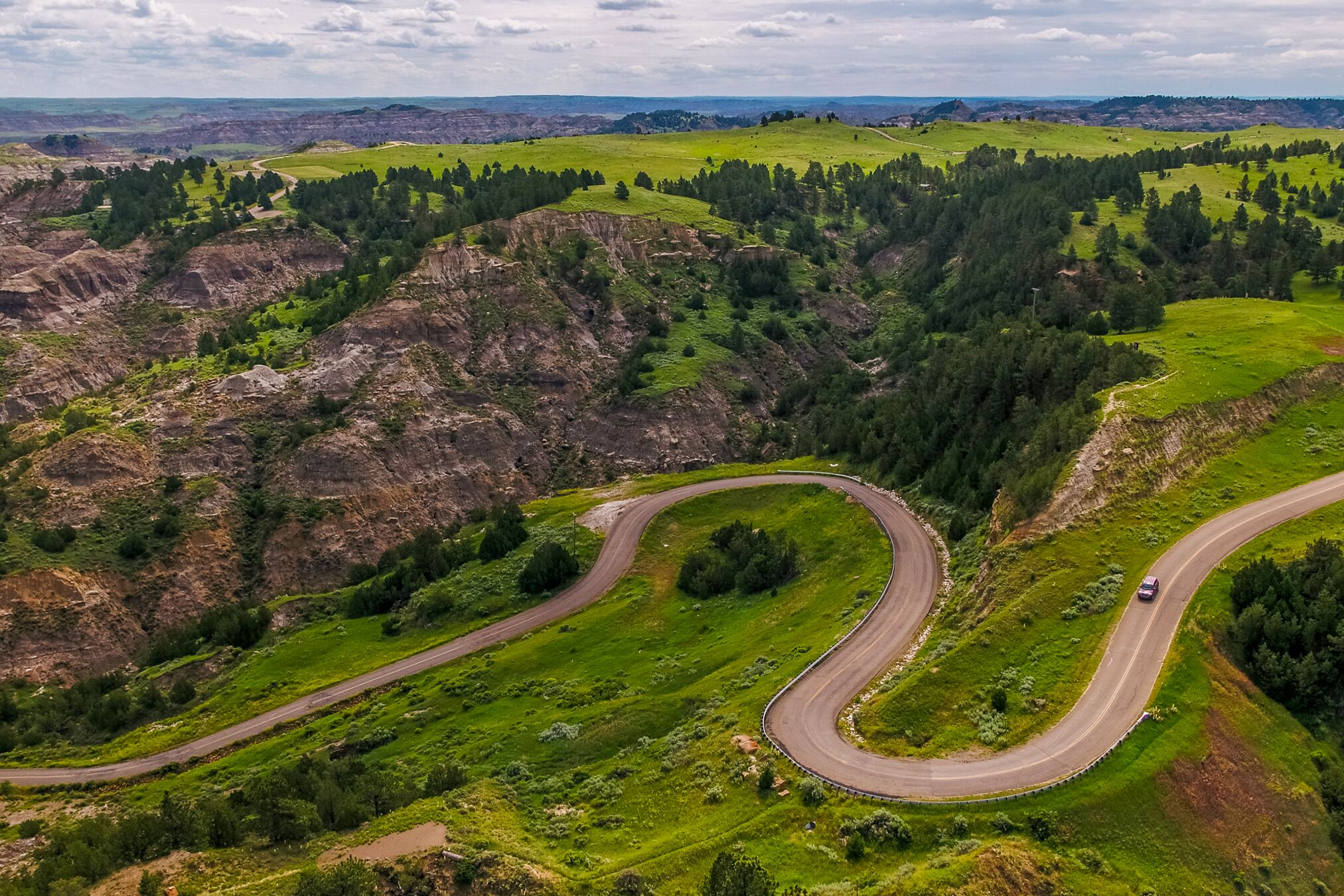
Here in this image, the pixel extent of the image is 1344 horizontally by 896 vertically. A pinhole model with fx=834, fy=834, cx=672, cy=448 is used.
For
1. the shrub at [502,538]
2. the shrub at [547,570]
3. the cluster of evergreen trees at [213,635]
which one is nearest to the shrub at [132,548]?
the cluster of evergreen trees at [213,635]

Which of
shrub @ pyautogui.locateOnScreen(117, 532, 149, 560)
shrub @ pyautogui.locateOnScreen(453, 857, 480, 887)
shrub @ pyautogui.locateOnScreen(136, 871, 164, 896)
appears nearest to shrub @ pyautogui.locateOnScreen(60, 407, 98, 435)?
shrub @ pyautogui.locateOnScreen(117, 532, 149, 560)

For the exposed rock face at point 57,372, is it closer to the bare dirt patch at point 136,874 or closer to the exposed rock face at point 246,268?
the exposed rock face at point 246,268

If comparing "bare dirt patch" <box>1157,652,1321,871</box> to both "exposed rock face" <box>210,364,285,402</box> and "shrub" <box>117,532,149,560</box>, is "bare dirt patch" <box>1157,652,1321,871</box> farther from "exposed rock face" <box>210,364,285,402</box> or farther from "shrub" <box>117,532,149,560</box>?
"exposed rock face" <box>210,364,285,402</box>

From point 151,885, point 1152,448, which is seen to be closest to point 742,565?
point 1152,448

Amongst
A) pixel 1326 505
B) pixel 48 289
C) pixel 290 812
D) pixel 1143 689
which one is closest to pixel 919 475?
pixel 1326 505

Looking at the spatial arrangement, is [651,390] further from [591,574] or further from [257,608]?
[257,608]

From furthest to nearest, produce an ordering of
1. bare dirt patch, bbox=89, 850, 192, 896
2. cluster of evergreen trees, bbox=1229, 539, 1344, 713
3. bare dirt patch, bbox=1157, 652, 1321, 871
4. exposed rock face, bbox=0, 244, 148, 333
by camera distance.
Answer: exposed rock face, bbox=0, 244, 148, 333 < cluster of evergreen trees, bbox=1229, 539, 1344, 713 < bare dirt patch, bbox=89, 850, 192, 896 < bare dirt patch, bbox=1157, 652, 1321, 871
